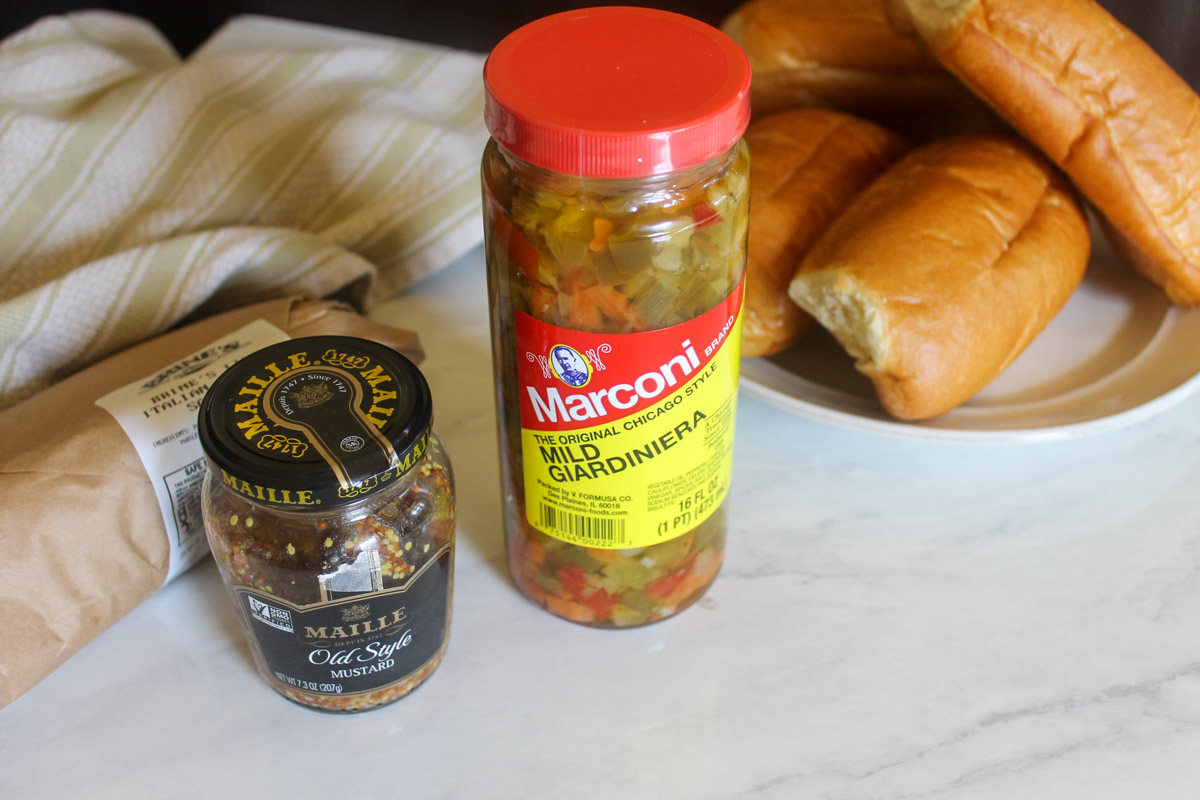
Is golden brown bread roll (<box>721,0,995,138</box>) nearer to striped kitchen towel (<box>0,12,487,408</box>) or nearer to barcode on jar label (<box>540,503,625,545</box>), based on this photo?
striped kitchen towel (<box>0,12,487,408</box>)

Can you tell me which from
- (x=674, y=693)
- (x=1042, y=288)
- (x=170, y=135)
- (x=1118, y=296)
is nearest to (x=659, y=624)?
(x=674, y=693)

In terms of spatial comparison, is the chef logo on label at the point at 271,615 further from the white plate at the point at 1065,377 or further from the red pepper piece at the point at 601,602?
the white plate at the point at 1065,377

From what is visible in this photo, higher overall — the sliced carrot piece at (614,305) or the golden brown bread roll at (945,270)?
the sliced carrot piece at (614,305)

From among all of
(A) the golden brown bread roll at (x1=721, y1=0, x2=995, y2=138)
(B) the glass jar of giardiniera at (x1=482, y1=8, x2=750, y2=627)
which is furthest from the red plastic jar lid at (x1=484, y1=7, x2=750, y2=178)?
(A) the golden brown bread roll at (x1=721, y1=0, x2=995, y2=138)

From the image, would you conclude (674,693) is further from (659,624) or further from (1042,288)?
(1042,288)

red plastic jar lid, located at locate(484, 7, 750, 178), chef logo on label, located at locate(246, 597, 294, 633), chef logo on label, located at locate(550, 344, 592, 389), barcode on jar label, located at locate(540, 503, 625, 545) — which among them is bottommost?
chef logo on label, located at locate(246, 597, 294, 633)

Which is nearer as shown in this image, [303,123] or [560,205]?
[560,205]

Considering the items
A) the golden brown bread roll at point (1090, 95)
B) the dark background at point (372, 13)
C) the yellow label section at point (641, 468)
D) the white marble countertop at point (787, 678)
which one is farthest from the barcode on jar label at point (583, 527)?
the dark background at point (372, 13)
